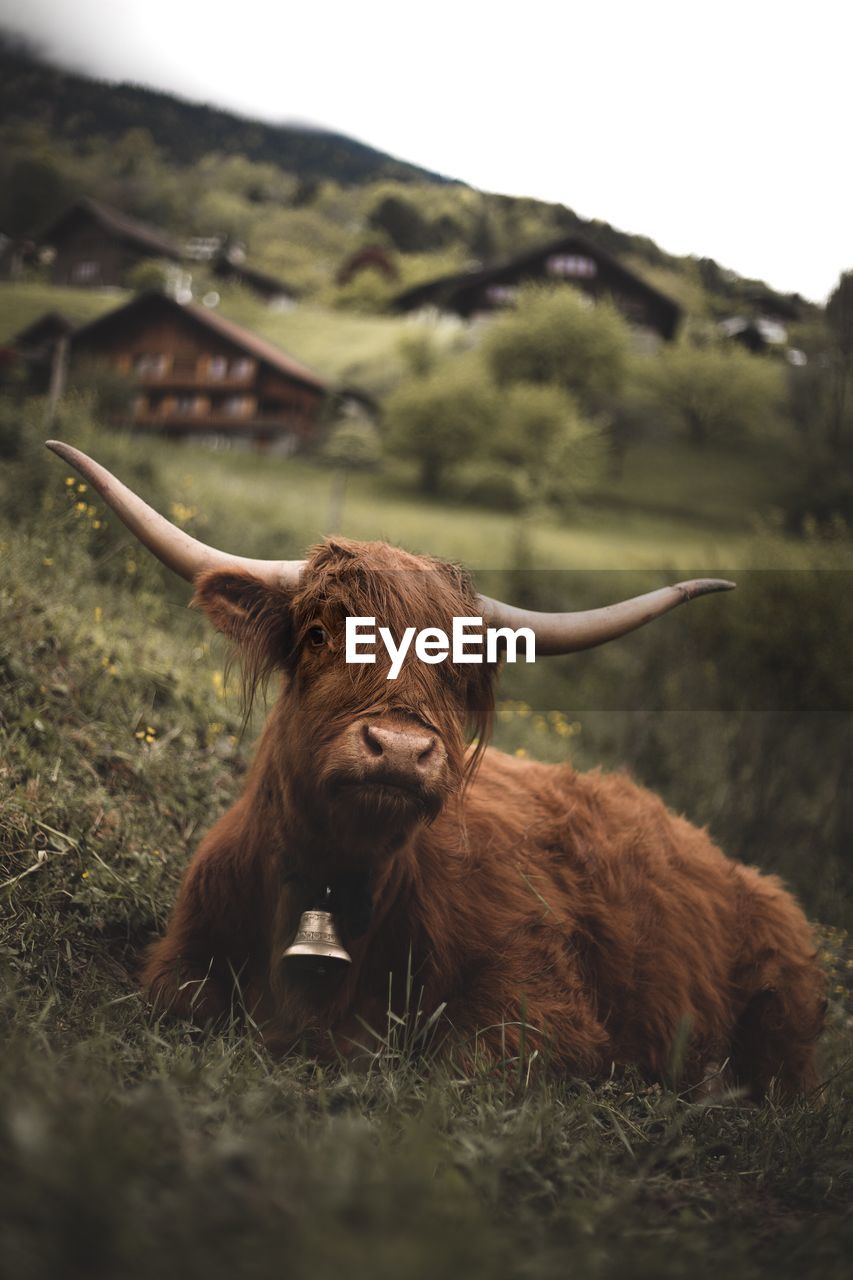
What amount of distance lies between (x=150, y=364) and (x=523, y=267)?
15588 millimetres

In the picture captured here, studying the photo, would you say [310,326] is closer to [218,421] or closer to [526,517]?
[218,421]

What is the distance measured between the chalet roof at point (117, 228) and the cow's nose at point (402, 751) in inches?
529

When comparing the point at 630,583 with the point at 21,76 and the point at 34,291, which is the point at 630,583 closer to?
the point at 34,291

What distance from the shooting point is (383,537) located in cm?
313

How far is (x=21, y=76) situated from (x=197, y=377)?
5930 millimetres

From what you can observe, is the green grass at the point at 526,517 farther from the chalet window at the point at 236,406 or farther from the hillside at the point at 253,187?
the hillside at the point at 253,187

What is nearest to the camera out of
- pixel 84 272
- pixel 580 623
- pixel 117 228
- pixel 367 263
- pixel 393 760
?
pixel 393 760

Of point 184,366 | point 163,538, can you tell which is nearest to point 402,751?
point 163,538

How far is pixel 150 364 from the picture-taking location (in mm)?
15352

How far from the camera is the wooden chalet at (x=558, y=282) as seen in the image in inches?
1036

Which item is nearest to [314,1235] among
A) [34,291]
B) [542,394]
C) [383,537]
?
[383,537]

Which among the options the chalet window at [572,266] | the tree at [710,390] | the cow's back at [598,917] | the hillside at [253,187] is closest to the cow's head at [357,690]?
the cow's back at [598,917]

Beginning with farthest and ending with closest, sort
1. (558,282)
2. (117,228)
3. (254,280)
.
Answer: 1. (558,282)
2. (254,280)
3. (117,228)

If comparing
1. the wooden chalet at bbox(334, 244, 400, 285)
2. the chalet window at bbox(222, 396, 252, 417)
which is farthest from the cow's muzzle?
the wooden chalet at bbox(334, 244, 400, 285)
